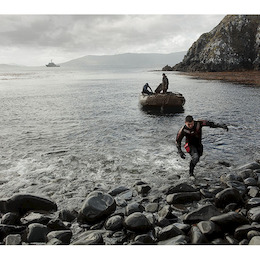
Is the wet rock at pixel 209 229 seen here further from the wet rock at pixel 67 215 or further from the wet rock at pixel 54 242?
the wet rock at pixel 67 215

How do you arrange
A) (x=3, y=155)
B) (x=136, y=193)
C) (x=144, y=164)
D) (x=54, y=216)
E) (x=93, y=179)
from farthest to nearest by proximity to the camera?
(x=3, y=155) < (x=144, y=164) < (x=93, y=179) < (x=136, y=193) < (x=54, y=216)

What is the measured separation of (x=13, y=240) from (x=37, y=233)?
61 centimetres

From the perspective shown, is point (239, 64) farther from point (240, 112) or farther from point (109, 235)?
point (109, 235)

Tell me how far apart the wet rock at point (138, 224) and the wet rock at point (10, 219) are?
3.41m

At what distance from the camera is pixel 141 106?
28906 mm

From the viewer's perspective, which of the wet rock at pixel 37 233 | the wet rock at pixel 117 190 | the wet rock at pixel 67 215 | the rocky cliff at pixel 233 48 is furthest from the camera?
the rocky cliff at pixel 233 48

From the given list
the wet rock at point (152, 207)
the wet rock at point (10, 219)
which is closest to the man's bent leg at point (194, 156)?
the wet rock at point (152, 207)

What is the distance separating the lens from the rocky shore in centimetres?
619

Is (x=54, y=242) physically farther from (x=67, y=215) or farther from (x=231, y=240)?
(x=231, y=240)

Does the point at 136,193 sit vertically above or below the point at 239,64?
below

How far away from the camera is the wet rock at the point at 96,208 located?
7262mm

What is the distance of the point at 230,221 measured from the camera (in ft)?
21.1

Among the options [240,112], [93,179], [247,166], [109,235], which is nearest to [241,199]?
[247,166]

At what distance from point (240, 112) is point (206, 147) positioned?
12262mm
